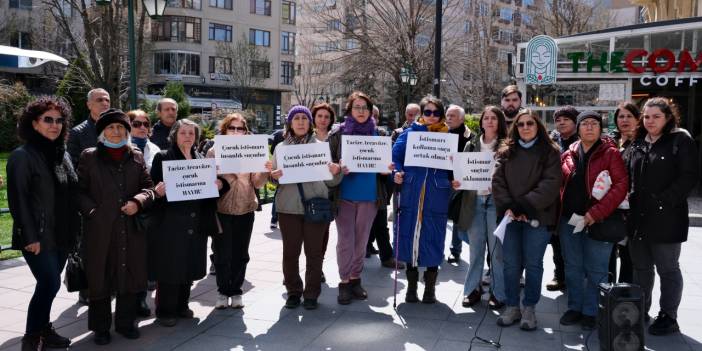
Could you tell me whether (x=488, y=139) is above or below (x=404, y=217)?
above

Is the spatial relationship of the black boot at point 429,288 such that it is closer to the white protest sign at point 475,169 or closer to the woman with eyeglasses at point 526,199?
the woman with eyeglasses at point 526,199

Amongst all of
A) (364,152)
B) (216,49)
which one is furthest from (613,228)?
(216,49)

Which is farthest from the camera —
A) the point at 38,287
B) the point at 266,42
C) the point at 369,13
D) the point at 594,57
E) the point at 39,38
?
the point at 266,42

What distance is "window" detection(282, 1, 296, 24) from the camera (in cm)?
5971

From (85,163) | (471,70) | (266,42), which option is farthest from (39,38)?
(85,163)

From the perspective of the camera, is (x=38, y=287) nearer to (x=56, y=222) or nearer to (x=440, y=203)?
(x=56, y=222)

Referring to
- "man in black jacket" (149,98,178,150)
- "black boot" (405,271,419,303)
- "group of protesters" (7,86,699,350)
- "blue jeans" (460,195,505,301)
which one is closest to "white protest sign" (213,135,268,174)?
"group of protesters" (7,86,699,350)

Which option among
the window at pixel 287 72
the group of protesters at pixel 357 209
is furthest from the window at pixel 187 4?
the group of protesters at pixel 357 209

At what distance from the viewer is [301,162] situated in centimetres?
568

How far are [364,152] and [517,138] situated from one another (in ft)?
4.97

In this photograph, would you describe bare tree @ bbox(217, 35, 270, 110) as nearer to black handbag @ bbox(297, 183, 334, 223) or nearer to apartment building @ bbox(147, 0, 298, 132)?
apartment building @ bbox(147, 0, 298, 132)

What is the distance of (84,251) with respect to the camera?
15.8ft

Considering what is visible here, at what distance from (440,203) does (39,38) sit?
3994 cm

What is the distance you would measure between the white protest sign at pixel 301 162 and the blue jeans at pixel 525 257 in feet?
6.30
